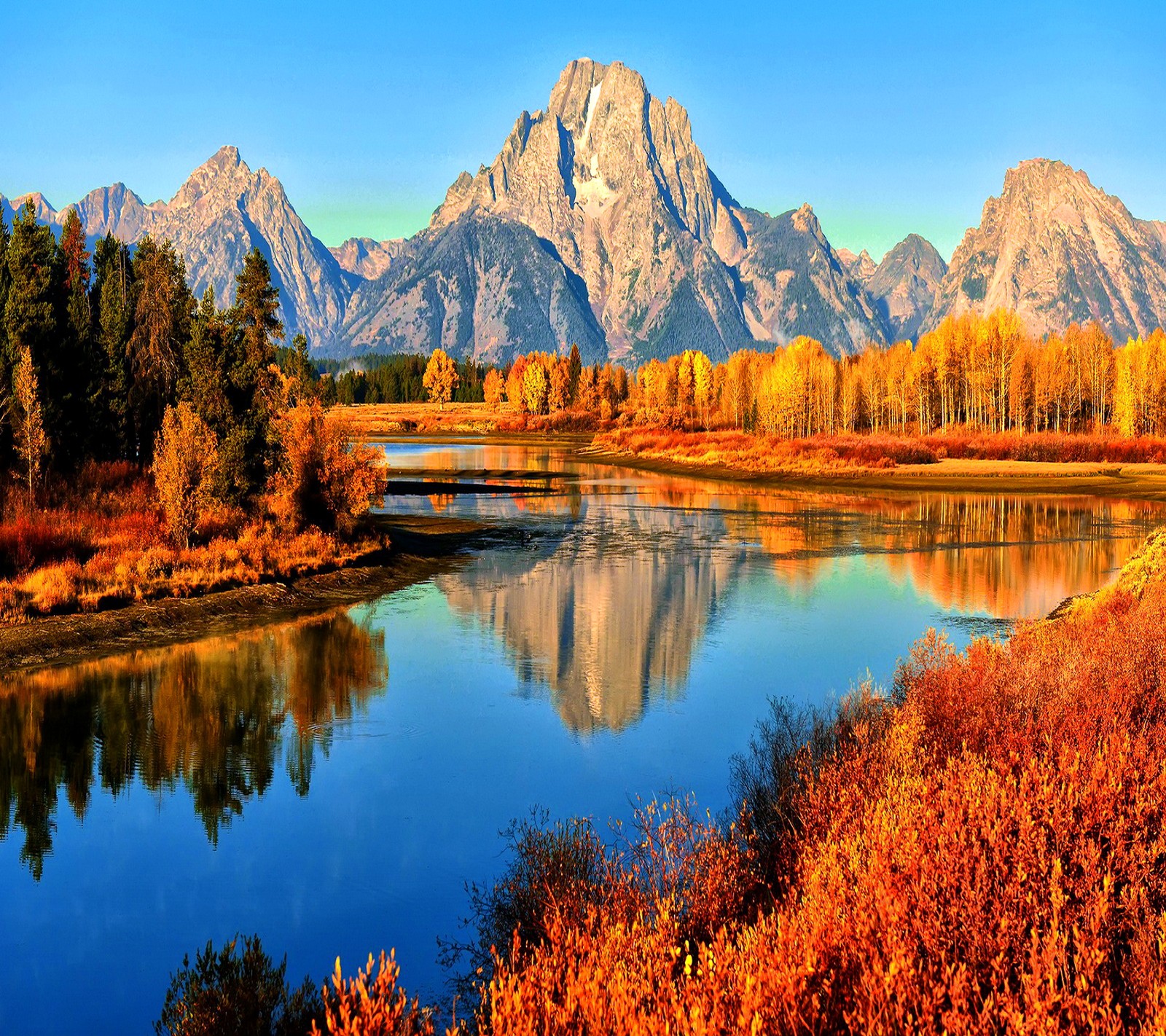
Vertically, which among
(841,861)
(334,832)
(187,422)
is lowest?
(334,832)

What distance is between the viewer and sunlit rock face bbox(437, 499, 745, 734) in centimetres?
2116

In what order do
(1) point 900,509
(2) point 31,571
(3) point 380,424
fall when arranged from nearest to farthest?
(2) point 31,571, (1) point 900,509, (3) point 380,424

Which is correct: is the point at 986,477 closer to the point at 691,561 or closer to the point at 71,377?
the point at 691,561

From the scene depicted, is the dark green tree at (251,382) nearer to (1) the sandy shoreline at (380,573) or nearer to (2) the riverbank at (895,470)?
(1) the sandy shoreline at (380,573)

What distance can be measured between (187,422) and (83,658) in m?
12.2

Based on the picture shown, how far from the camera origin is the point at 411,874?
40.0 feet

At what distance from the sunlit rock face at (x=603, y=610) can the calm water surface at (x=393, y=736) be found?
0.40ft

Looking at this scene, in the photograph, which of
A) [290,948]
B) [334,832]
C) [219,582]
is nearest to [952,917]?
[290,948]

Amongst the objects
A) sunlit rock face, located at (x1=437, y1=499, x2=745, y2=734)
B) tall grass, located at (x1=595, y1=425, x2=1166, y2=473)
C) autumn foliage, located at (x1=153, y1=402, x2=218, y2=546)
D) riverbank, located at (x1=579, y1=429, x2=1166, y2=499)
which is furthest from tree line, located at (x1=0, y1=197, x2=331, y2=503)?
tall grass, located at (x1=595, y1=425, x2=1166, y2=473)

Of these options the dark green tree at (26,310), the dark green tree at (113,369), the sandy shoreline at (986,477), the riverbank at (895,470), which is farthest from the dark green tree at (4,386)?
the riverbank at (895,470)

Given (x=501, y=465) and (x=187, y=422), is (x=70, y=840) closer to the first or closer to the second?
(x=187, y=422)

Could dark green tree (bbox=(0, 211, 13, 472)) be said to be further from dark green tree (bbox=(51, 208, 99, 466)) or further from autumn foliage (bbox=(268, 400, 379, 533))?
autumn foliage (bbox=(268, 400, 379, 533))

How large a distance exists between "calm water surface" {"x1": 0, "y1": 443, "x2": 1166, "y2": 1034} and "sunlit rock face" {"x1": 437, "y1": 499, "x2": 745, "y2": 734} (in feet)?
0.40

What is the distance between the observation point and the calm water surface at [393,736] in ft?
36.0
